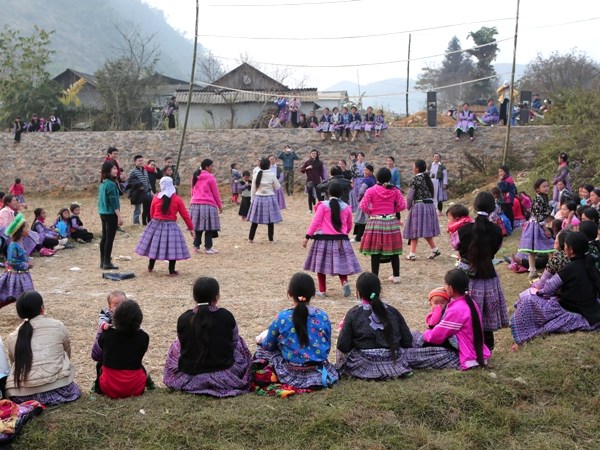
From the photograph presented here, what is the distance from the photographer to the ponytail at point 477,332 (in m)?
A: 5.88

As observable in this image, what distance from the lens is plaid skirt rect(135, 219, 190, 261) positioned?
433 inches

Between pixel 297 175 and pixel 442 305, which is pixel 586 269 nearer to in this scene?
pixel 442 305

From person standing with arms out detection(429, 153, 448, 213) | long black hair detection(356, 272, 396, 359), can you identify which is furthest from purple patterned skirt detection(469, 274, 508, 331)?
person standing with arms out detection(429, 153, 448, 213)

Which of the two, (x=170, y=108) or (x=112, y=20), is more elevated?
(x=112, y=20)

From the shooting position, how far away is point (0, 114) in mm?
33375

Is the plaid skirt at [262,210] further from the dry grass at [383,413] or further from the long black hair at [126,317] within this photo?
the long black hair at [126,317]

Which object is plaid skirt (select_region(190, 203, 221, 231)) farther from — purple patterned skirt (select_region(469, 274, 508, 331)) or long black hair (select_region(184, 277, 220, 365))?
long black hair (select_region(184, 277, 220, 365))

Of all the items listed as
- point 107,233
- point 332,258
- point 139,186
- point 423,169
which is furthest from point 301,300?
point 139,186

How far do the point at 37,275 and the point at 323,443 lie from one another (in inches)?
306

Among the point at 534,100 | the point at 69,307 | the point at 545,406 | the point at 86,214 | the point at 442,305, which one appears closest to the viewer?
the point at 545,406

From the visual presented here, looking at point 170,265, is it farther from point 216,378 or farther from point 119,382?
point 216,378

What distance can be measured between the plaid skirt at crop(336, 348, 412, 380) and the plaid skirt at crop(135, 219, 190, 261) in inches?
226

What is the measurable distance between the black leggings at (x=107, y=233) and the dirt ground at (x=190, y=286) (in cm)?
30

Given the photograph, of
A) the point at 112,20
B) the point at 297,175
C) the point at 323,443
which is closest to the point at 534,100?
the point at 297,175
